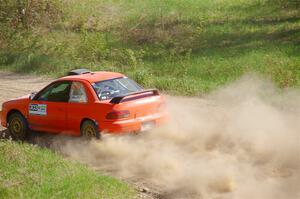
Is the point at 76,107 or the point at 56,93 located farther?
the point at 56,93

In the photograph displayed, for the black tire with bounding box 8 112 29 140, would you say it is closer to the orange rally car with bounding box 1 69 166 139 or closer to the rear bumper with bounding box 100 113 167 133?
the orange rally car with bounding box 1 69 166 139

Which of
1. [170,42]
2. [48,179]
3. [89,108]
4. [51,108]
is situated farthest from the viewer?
[170,42]

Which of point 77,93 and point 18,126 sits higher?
point 77,93

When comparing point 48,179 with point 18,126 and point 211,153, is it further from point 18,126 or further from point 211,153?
point 18,126

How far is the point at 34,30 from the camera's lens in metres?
28.9

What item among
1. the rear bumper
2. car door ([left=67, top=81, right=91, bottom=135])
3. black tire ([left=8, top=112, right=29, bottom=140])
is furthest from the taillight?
black tire ([left=8, top=112, right=29, bottom=140])

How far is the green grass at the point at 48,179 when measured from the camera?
9.14 m

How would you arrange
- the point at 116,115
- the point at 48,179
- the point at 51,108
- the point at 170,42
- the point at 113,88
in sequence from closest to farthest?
the point at 48,179 < the point at 116,115 < the point at 113,88 < the point at 51,108 < the point at 170,42

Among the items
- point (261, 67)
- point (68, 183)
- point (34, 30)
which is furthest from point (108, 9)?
point (68, 183)

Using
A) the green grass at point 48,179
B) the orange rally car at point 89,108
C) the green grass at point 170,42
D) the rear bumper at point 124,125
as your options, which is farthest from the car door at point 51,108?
the green grass at point 170,42

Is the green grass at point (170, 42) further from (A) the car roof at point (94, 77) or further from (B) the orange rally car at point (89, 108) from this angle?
(B) the orange rally car at point (89, 108)

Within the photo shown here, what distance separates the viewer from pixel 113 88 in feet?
41.4

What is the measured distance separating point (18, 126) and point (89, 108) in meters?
2.42

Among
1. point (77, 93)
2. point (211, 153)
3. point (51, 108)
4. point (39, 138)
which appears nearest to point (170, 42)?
point (39, 138)
